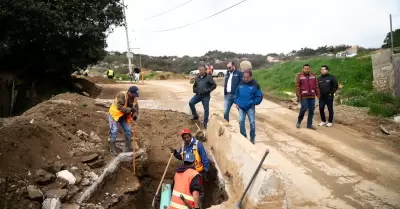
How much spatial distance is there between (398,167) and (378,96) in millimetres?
6624

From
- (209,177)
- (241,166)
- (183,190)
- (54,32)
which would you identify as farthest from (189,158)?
(54,32)

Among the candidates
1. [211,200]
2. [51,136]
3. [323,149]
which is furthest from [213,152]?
[51,136]

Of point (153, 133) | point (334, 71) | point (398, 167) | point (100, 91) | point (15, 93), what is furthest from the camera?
point (100, 91)

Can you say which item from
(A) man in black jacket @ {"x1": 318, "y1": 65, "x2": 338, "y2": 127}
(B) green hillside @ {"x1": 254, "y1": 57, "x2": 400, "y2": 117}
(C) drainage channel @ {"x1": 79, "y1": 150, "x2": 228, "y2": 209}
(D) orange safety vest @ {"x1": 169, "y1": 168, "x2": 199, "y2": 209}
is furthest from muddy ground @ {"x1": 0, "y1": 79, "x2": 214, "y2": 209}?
(B) green hillside @ {"x1": 254, "y1": 57, "x2": 400, "y2": 117}

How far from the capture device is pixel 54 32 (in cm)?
1457

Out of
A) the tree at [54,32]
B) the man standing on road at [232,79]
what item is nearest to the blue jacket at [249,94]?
the man standing on road at [232,79]

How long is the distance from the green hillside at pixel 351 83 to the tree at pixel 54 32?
30.7ft

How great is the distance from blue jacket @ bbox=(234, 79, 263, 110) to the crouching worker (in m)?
2.44

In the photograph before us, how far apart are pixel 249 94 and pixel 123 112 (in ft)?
9.57

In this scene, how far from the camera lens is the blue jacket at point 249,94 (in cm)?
760

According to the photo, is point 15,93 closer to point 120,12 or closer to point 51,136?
point 120,12

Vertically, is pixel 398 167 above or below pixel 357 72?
below

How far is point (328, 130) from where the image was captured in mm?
9719

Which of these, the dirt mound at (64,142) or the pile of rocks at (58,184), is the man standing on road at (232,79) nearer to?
the dirt mound at (64,142)
